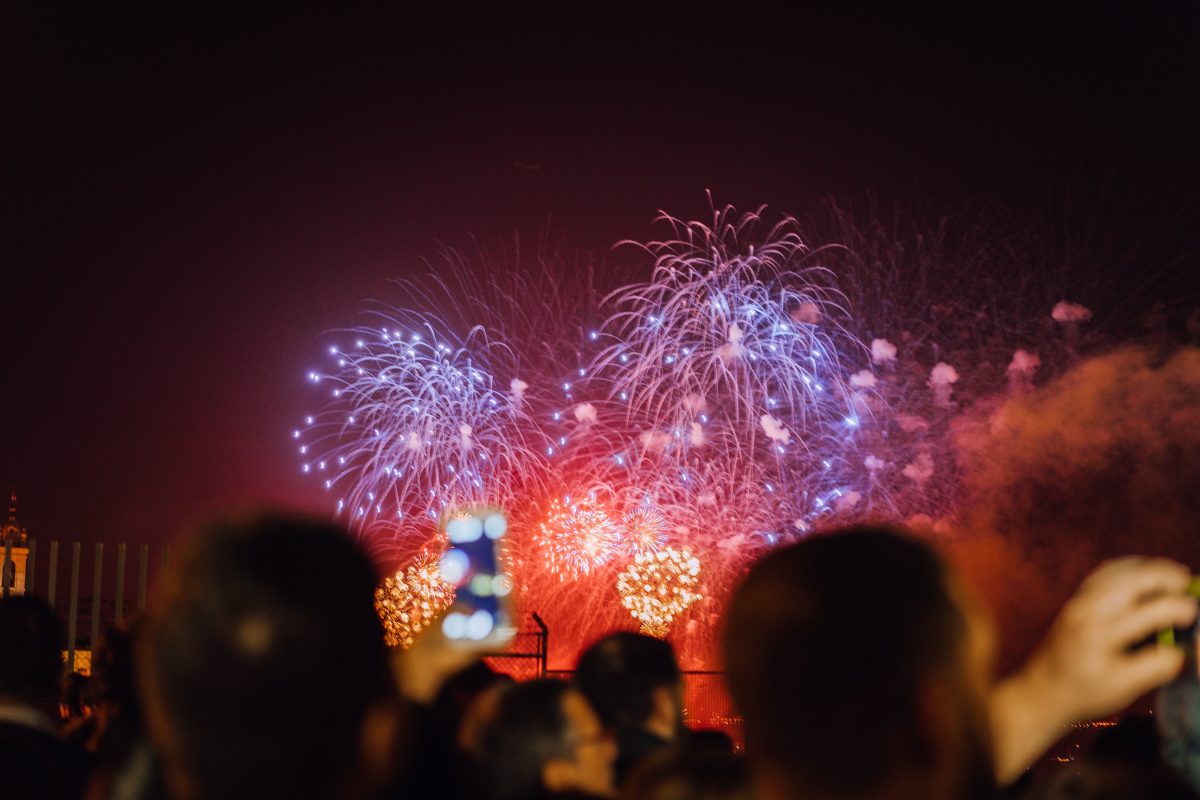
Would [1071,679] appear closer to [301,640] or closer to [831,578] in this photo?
[831,578]

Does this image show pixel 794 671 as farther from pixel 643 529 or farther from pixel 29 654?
pixel 643 529

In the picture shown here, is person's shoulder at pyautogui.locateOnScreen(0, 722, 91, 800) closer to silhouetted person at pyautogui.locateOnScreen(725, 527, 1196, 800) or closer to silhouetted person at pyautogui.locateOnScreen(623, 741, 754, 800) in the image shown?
silhouetted person at pyautogui.locateOnScreen(623, 741, 754, 800)

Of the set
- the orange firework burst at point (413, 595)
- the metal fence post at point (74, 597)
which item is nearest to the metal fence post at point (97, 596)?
the metal fence post at point (74, 597)

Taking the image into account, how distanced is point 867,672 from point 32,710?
9.93 ft

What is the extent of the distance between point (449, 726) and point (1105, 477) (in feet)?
90.9

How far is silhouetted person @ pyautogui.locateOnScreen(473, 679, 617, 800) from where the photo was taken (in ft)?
11.8

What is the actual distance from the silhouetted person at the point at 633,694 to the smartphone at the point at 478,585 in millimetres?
1627

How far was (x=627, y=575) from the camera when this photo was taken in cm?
2291

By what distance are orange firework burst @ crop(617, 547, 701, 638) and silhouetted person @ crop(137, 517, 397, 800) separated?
2055cm

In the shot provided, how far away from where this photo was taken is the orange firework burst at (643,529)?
21.1 m

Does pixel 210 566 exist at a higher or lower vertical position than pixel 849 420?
lower

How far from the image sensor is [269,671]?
1.78 meters

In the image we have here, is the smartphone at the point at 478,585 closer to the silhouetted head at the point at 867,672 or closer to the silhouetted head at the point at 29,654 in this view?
the silhouetted head at the point at 867,672

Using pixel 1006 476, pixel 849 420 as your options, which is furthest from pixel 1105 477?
pixel 849 420
